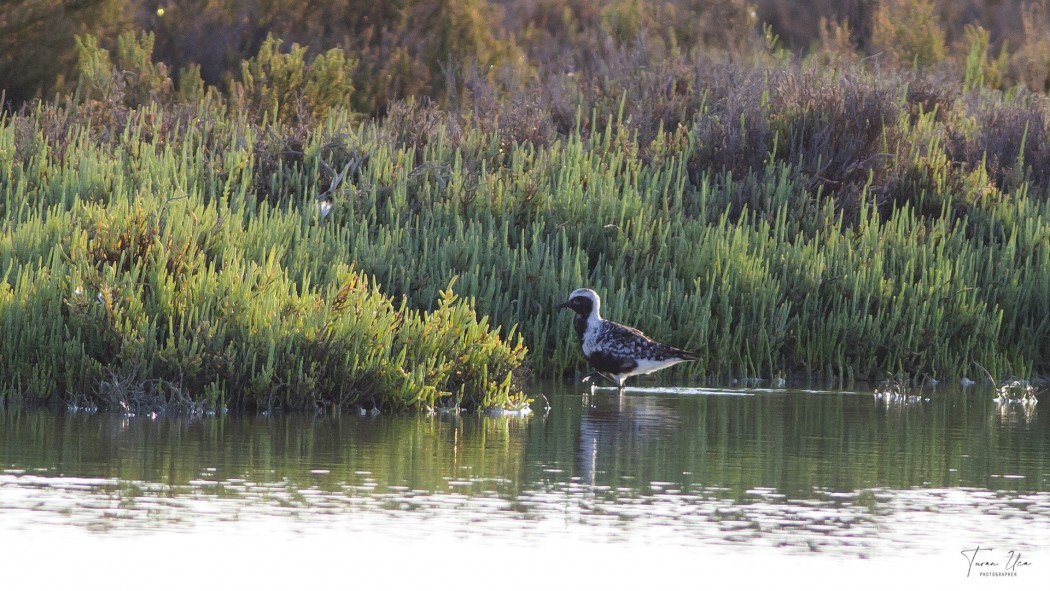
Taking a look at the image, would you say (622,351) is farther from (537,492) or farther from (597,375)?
(537,492)

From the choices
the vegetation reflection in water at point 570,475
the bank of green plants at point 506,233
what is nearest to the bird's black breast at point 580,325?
the bank of green plants at point 506,233

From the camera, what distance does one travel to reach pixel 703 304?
12797 mm

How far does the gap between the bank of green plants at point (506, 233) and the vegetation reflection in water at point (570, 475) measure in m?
0.46

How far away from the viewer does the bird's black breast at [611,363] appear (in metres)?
11.4

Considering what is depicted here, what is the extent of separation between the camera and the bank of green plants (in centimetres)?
967

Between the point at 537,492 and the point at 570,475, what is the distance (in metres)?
0.50

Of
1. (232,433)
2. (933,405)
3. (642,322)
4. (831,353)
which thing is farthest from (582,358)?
(232,433)

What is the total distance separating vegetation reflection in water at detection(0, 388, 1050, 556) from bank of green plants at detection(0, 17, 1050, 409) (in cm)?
46

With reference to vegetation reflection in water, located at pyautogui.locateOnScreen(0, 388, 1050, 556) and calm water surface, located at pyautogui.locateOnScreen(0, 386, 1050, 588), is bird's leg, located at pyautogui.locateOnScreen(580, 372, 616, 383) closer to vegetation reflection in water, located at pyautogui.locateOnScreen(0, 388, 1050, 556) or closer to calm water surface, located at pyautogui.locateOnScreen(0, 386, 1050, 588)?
vegetation reflection in water, located at pyautogui.locateOnScreen(0, 388, 1050, 556)

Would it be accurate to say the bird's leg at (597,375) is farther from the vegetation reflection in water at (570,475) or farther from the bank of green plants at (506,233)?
the vegetation reflection in water at (570,475)

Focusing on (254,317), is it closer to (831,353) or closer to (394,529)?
(394,529)

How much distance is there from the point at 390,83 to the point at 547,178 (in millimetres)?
7593

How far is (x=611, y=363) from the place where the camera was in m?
11.5

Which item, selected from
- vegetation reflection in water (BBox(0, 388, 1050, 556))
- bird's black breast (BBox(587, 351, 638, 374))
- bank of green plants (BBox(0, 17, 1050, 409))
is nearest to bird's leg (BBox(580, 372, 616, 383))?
bank of green plants (BBox(0, 17, 1050, 409))
